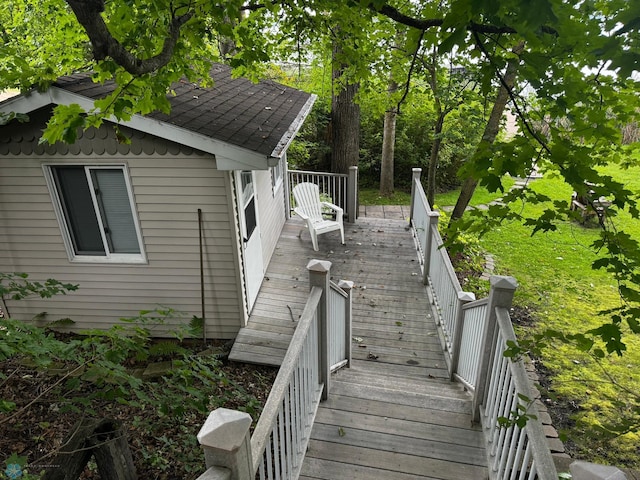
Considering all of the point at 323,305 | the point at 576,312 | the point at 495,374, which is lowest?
the point at 576,312

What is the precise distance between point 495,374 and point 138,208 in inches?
176

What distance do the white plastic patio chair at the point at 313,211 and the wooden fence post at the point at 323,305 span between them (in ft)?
14.0

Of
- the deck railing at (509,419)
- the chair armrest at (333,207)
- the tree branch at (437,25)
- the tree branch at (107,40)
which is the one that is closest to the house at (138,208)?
the tree branch at (107,40)

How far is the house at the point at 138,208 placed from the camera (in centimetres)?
482

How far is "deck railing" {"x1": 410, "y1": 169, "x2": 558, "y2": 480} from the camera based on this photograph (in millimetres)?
2158

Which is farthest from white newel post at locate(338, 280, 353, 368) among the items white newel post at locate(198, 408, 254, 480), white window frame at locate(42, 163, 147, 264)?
white window frame at locate(42, 163, 147, 264)

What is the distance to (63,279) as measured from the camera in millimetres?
5652

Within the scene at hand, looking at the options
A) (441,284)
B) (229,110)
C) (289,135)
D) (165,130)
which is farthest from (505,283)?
(229,110)

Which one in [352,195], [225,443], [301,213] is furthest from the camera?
[352,195]

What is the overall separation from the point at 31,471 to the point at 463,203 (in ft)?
26.3

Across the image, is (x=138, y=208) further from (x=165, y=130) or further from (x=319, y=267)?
(x=319, y=267)

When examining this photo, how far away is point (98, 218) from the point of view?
5340mm

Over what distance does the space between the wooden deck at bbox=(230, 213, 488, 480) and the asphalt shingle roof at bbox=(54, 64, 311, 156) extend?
2.47m

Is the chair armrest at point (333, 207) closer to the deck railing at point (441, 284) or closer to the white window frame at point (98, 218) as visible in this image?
the deck railing at point (441, 284)
